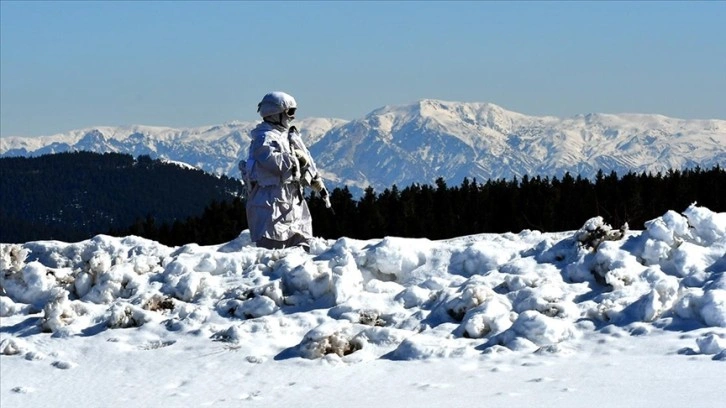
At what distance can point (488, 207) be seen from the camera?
6041 cm

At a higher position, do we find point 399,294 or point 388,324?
point 399,294

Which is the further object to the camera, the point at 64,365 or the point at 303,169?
the point at 303,169

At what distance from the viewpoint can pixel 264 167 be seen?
18.7 metres

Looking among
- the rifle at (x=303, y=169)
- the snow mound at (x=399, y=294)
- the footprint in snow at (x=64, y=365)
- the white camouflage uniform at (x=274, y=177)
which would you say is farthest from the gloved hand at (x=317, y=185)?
the footprint in snow at (x=64, y=365)

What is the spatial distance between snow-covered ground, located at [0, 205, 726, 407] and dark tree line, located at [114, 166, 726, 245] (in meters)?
41.7

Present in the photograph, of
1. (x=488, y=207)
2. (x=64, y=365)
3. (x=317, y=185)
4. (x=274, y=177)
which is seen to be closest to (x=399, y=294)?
(x=64, y=365)

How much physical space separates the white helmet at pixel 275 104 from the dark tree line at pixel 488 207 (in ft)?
121

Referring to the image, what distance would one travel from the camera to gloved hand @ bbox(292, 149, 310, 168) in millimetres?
18859

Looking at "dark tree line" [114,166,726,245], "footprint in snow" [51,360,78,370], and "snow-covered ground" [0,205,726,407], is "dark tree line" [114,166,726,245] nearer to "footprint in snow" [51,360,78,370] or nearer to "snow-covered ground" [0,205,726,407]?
"snow-covered ground" [0,205,726,407]

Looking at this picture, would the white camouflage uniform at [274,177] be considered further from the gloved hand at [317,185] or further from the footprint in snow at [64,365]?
the footprint in snow at [64,365]

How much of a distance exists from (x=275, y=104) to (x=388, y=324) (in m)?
7.38

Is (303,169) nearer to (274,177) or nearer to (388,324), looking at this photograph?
(274,177)

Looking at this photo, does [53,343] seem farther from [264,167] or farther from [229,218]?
[229,218]

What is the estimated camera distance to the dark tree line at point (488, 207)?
→ 57.0 metres
